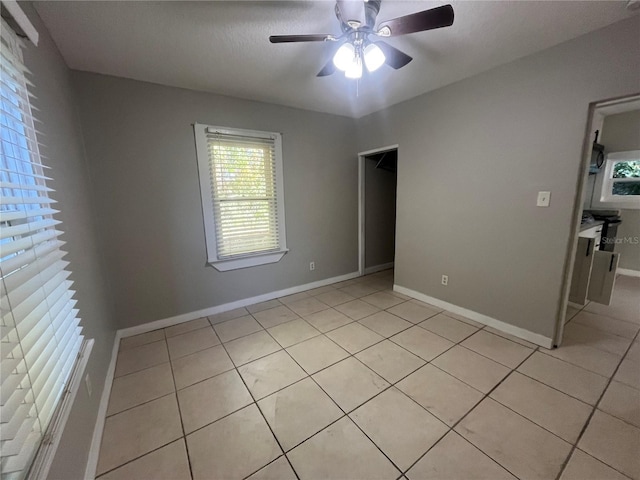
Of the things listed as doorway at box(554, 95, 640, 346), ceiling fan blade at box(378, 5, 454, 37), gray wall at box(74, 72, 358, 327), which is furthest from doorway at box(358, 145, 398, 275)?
doorway at box(554, 95, 640, 346)

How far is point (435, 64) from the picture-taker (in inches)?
83.5

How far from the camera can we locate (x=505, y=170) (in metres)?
2.22

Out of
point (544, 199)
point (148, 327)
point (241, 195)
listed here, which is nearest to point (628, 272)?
point (544, 199)

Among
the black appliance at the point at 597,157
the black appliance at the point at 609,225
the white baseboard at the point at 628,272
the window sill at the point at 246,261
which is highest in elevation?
the black appliance at the point at 597,157

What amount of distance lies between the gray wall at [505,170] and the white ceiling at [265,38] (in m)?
0.17

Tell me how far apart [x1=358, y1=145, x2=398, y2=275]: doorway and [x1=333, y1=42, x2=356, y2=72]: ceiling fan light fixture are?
6.40 ft

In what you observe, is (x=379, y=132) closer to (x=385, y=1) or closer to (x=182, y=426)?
(x=385, y=1)

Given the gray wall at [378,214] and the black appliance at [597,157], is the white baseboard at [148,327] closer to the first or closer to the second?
the gray wall at [378,214]

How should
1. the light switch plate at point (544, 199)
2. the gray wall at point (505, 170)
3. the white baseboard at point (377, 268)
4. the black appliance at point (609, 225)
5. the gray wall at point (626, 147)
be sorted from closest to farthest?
the gray wall at point (505, 170) → the light switch plate at point (544, 199) → the black appliance at point (609, 225) → the gray wall at point (626, 147) → the white baseboard at point (377, 268)

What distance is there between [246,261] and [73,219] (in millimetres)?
1594

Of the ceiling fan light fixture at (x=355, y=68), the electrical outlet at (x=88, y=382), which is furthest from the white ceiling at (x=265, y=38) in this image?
the electrical outlet at (x=88, y=382)

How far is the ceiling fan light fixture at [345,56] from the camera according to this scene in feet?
5.14

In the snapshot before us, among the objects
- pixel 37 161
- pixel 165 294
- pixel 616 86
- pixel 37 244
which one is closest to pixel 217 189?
pixel 165 294

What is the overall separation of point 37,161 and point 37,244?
440 mm
